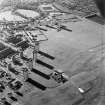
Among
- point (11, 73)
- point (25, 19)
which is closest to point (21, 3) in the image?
point (25, 19)

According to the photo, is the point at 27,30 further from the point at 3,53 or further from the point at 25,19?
the point at 3,53

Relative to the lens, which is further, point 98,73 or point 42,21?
point 42,21

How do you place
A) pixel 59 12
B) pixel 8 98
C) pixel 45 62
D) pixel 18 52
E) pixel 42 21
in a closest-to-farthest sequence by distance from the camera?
pixel 8 98
pixel 45 62
pixel 18 52
pixel 42 21
pixel 59 12

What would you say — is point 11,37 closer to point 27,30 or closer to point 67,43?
point 27,30

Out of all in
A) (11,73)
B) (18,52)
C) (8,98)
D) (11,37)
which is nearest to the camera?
(8,98)

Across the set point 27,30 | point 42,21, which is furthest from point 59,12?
point 27,30

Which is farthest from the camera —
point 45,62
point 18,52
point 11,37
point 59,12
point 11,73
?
point 59,12
